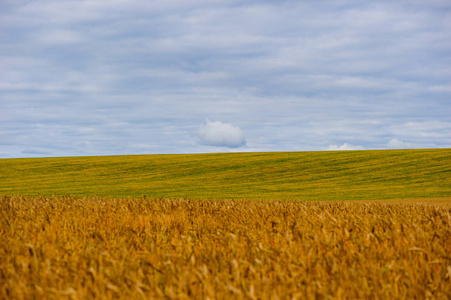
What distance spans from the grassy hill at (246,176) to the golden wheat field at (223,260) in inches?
577

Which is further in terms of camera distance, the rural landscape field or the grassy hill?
the grassy hill

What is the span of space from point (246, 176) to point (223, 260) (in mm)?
28724

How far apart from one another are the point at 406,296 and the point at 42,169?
42.4 m

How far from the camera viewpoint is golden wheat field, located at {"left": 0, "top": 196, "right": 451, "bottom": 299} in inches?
145

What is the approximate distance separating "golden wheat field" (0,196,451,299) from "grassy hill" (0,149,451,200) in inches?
577

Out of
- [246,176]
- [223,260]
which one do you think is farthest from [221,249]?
[246,176]

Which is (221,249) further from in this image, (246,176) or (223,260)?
(246,176)

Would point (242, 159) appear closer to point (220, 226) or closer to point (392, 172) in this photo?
point (392, 172)

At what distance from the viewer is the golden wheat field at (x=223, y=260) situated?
3.69 m

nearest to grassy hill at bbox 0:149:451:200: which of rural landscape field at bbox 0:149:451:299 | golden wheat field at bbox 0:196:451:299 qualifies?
rural landscape field at bbox 0:149:451:299

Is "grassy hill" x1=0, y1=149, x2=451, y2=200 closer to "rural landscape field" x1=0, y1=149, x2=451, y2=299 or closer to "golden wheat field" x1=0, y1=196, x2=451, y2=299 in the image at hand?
"rural landscape field" x1=0, y1=149, x2=451, y2=299

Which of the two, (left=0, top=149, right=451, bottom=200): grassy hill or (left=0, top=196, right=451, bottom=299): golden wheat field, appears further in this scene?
(left=0, top=149, right=451, bottom=200): grassy hill

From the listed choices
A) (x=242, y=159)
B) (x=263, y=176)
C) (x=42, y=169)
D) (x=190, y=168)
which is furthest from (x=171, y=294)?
(x=42, y=169)

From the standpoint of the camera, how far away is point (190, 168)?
38781mm
